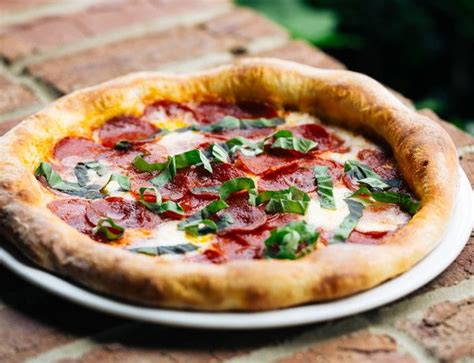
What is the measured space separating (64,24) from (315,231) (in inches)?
88.2

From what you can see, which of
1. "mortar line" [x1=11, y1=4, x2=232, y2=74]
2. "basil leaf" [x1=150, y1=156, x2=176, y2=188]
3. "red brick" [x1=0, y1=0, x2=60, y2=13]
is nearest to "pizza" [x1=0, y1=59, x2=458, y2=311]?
"basil leaf" [x1=150, y1=156, x2=176, y2=188]

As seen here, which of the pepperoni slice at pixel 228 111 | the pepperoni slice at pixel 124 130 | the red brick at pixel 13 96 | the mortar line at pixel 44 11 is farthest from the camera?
the mortar line at pixel 44 11

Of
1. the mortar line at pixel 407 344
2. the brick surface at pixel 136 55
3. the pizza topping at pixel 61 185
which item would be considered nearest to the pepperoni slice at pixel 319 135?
the pizza topping at pixel 61 185

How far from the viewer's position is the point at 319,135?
2.92m

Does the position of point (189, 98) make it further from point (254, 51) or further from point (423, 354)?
point (423, 354)

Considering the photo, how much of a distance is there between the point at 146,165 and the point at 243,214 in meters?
0.42

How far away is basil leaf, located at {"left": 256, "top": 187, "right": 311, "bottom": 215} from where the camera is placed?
97.2 inches

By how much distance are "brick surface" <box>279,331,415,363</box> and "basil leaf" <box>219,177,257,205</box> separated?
1.95 feet

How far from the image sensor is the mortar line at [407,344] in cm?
208

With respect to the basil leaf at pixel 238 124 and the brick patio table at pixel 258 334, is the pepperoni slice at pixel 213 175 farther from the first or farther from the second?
the brick patio table at pixel 258 334

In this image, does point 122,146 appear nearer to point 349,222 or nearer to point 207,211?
point 207,211

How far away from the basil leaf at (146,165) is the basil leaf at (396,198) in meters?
0.60

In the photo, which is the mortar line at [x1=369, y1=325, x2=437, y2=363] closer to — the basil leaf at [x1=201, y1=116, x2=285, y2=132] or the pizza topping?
the pizza topping

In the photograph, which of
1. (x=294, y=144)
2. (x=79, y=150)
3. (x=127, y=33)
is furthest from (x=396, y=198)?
(x=127, y=33)
